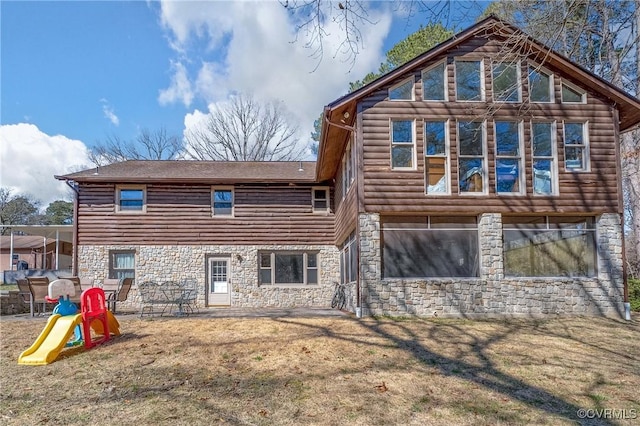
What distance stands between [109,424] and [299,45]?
4210mm

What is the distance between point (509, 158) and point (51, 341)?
10.3 metres

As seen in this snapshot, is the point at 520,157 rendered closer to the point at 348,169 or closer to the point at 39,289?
the point at 348,169

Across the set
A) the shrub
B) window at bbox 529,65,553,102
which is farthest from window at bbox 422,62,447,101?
the shrub


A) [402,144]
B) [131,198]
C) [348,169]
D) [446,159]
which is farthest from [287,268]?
[446,159]

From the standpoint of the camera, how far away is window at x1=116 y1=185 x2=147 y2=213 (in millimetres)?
15492

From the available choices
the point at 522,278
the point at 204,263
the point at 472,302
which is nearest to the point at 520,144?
the point at 522,278

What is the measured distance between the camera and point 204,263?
1541 centimetres

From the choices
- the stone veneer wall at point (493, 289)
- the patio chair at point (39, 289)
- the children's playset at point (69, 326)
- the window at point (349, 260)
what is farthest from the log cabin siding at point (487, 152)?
the patio chair at point (39, 289)

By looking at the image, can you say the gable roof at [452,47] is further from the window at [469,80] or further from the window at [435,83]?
the window at [469,80]

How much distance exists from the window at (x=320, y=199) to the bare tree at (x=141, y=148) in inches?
695

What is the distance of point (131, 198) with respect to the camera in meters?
15.5

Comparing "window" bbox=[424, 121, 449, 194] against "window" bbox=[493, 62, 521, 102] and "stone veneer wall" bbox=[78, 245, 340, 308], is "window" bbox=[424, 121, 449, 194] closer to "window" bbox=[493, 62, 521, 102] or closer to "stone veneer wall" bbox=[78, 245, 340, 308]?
"window" bbox=[493, 62, 521, 102]

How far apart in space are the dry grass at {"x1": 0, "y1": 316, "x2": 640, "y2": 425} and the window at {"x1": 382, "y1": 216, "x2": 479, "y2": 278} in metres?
1.81

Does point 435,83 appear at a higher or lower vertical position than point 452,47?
lower
